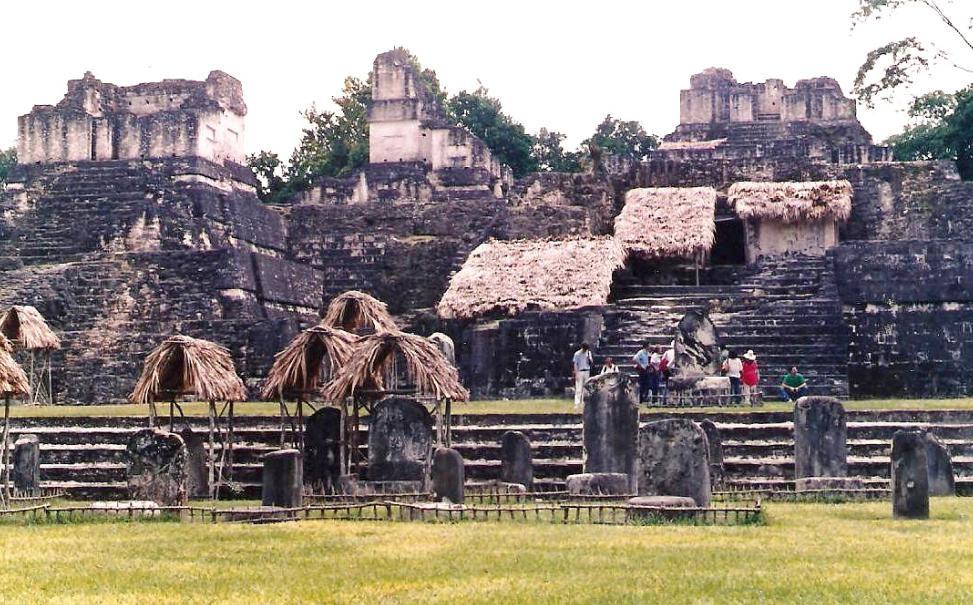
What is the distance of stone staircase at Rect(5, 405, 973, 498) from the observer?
50.9ft

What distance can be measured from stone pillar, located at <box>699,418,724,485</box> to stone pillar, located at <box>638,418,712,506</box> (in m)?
→ 2.08

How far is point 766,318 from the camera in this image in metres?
22.5

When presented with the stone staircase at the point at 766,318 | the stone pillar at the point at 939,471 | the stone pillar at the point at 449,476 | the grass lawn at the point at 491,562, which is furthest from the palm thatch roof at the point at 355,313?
the grass lawn at the point at 491,562

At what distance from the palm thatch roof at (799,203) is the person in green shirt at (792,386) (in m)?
6.66

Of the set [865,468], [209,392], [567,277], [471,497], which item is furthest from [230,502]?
[567,277]

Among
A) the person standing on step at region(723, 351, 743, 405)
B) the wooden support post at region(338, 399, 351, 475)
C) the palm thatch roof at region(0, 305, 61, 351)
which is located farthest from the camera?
the palm thatch roof at region(0, 305, 61, 351)

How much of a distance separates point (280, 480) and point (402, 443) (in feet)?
7.46

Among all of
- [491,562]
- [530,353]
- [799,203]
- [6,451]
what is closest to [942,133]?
[799,203]

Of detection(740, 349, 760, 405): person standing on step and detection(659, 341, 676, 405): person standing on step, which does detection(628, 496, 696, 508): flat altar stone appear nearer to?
detection(740, 349, 760, 405): person standing on step

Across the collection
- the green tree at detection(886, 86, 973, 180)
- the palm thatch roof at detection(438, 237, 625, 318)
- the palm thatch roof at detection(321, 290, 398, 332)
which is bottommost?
the palm thatch roof at detection(321, 290, 398, 332)

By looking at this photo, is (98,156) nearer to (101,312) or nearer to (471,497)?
(101,312)

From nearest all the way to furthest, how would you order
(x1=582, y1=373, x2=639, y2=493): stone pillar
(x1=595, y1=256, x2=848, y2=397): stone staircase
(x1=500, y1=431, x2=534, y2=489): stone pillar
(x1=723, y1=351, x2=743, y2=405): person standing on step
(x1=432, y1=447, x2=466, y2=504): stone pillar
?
(x1=432, y1=447, x2=466, y2=504): stone pillar
(x1=582, y1=373, x2=639, y2=493): stone pillar
(x1=500, y1=431, x2=534, y2=489): stone pillar
(x1=723, y1=351, x2=743, y2=405): person standing on step
(x1=595, y1=256, x2=848, y2=397): stone staircase

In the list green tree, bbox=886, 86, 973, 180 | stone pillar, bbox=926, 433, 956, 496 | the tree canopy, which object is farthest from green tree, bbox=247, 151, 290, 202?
stone pillar, bbox=926, 433, 956, 496

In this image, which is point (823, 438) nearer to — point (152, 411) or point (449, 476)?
point (449, 476)
